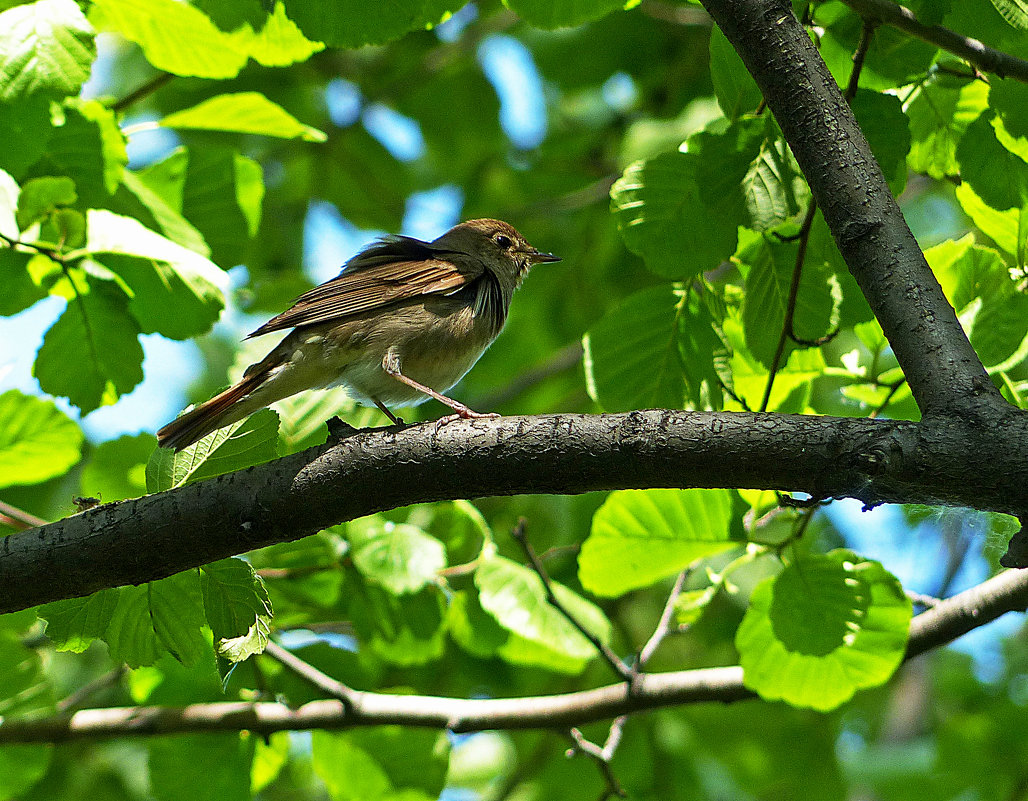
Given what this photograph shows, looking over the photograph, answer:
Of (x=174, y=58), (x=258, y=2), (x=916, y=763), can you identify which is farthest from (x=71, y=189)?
(x=916, y=763)

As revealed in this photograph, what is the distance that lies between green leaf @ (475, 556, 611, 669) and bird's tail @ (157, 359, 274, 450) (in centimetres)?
120

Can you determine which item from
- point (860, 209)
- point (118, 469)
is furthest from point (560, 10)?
point (118, 469)

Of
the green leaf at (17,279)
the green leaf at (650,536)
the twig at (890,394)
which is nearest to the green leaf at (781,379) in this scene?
the twig at (890,394)

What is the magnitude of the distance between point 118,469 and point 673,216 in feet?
7.39

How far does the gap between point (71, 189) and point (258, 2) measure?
2.97 feet

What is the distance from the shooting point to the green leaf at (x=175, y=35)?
10.6ft

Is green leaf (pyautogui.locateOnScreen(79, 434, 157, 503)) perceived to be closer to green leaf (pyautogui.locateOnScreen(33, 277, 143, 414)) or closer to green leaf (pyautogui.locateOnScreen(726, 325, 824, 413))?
green leaf (pyautogui.locateOnScreen(33, 277, 143, 414))

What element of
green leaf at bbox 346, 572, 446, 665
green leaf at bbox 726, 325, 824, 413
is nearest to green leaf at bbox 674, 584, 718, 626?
green leaf at bbox 726, 325, 824, 413

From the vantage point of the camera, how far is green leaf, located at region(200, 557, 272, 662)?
2529mm

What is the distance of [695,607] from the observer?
3590 mm

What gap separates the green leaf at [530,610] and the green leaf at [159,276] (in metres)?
1.56

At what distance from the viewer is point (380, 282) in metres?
4.13

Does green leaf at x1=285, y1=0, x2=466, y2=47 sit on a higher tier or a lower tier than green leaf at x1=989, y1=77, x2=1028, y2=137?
higher

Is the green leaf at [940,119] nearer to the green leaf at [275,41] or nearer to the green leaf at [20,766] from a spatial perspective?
the green leaf at [275,41]
